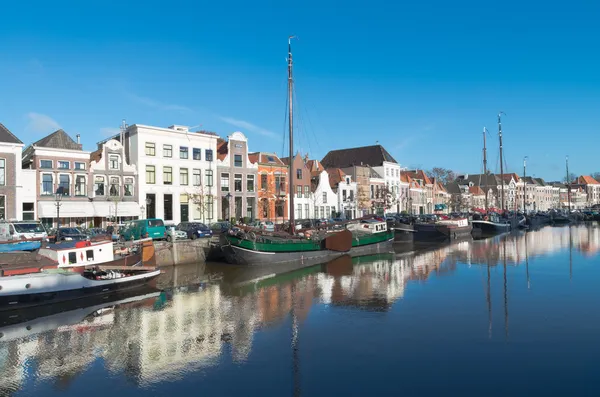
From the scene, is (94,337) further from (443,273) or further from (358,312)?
(443,273)

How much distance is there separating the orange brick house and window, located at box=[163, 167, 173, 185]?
10.6 m

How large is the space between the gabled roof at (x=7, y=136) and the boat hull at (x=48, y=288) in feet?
69.2

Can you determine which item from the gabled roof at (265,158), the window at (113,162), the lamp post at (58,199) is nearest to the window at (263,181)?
the gabled roof at (265,158)

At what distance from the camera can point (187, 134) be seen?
45625 mm

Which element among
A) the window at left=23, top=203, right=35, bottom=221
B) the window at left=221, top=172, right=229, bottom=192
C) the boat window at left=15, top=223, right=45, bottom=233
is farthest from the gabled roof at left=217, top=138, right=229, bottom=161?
the boat window at left=15, top=223, right=45, bottom=233

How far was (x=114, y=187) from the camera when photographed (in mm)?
39938

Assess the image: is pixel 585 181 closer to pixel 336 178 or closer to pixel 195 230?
pixel 336 178

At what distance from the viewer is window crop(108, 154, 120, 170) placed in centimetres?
3994

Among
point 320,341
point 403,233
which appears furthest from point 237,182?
point 320,341

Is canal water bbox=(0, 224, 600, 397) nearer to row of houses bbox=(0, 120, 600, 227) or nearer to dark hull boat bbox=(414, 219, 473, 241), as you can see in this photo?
row of houses bbox=(0, 120, 600, 227)

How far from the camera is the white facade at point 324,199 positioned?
59.6 metres

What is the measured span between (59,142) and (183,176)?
1178 centimetres

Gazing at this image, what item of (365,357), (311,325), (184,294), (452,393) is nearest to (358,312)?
(311,325)

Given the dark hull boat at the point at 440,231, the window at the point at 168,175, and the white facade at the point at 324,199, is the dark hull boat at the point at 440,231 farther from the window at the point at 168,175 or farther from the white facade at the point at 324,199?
the window at the point at 168,175
